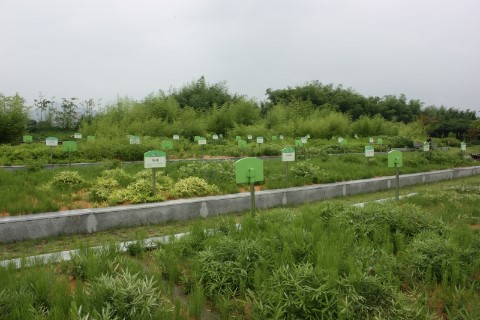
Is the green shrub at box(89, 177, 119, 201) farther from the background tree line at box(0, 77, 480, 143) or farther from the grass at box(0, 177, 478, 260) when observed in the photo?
the background tree line at box(0, 77, 480, 143)

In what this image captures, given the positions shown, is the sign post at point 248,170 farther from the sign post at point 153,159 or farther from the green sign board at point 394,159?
the green sign board at point 394,159

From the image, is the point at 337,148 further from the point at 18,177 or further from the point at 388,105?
the point at 388,105

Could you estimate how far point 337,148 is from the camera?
16016 mm

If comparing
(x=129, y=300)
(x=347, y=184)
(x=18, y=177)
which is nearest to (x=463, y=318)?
(x=129, y=300)

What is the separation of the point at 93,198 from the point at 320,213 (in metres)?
3.61

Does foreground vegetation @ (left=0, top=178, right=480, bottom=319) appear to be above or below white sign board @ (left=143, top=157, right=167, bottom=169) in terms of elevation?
below

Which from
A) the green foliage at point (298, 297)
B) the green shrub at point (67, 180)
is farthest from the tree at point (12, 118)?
Result: the green foliage at point (298, 297)

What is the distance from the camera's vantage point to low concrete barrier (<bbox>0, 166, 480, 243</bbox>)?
463cm

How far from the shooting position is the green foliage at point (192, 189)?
6.24 metres

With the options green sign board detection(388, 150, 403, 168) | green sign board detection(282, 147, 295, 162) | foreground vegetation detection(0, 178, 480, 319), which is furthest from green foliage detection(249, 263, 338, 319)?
green sign board detection(282, 147, 295, 162)

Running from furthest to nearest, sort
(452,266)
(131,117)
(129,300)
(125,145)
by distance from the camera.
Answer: (131,117) → (125,145) → (452,266) → (129,300)

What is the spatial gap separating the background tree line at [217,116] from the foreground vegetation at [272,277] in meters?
14.8

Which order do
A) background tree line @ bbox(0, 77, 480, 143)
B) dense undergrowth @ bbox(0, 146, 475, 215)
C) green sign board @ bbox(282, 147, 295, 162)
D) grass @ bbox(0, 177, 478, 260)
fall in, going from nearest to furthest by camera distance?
grass @ bbox(0, 177, 478, 260) → dense undergrowth @ bbox(0, 146, 475, 215) → green sign board @ bbox(282, 147, 295, 162) → background tree line @ bbox(0, 77, 480, 143)

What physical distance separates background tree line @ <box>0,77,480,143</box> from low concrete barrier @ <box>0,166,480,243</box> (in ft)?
39.4
